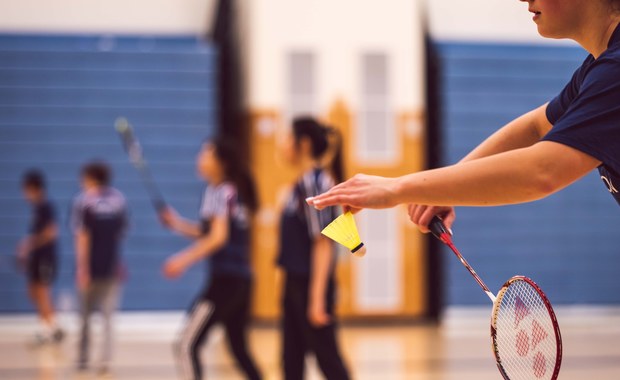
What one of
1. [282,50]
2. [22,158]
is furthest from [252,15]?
[22,158]

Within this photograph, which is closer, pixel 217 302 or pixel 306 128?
pixel 306 128

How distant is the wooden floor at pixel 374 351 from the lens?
25.2 ft

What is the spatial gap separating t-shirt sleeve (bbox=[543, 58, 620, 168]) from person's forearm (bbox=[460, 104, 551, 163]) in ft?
1.67

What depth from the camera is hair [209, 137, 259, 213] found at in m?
6.12


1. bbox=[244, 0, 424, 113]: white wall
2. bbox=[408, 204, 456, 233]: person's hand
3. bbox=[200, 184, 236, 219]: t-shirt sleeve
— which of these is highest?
bbox=[244, 0, 424, 113]: white wall

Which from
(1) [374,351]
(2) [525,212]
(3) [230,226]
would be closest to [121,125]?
(1) [374,351]

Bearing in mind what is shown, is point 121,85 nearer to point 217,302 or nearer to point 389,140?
point 389,140

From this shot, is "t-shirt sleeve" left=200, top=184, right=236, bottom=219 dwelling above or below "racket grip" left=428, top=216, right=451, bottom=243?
below

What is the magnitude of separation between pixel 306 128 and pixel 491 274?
7.34 m

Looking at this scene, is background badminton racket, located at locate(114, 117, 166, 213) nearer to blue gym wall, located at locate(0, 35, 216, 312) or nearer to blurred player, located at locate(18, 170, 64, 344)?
blue gym wall, located at locate(0, 35, 216, 312)

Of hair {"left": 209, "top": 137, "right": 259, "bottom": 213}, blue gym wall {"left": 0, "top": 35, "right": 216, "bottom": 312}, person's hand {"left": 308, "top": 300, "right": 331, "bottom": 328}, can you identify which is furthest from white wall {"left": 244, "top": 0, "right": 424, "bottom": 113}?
person's hand {"left": 308, "top": 300, "right": 331, "bottom": 328}

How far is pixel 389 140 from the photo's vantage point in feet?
38.9

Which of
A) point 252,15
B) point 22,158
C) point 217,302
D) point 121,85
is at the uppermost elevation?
point 252,15

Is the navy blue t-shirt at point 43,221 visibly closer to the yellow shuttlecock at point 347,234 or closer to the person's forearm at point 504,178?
the yellow shuttlecock at point 347,234
